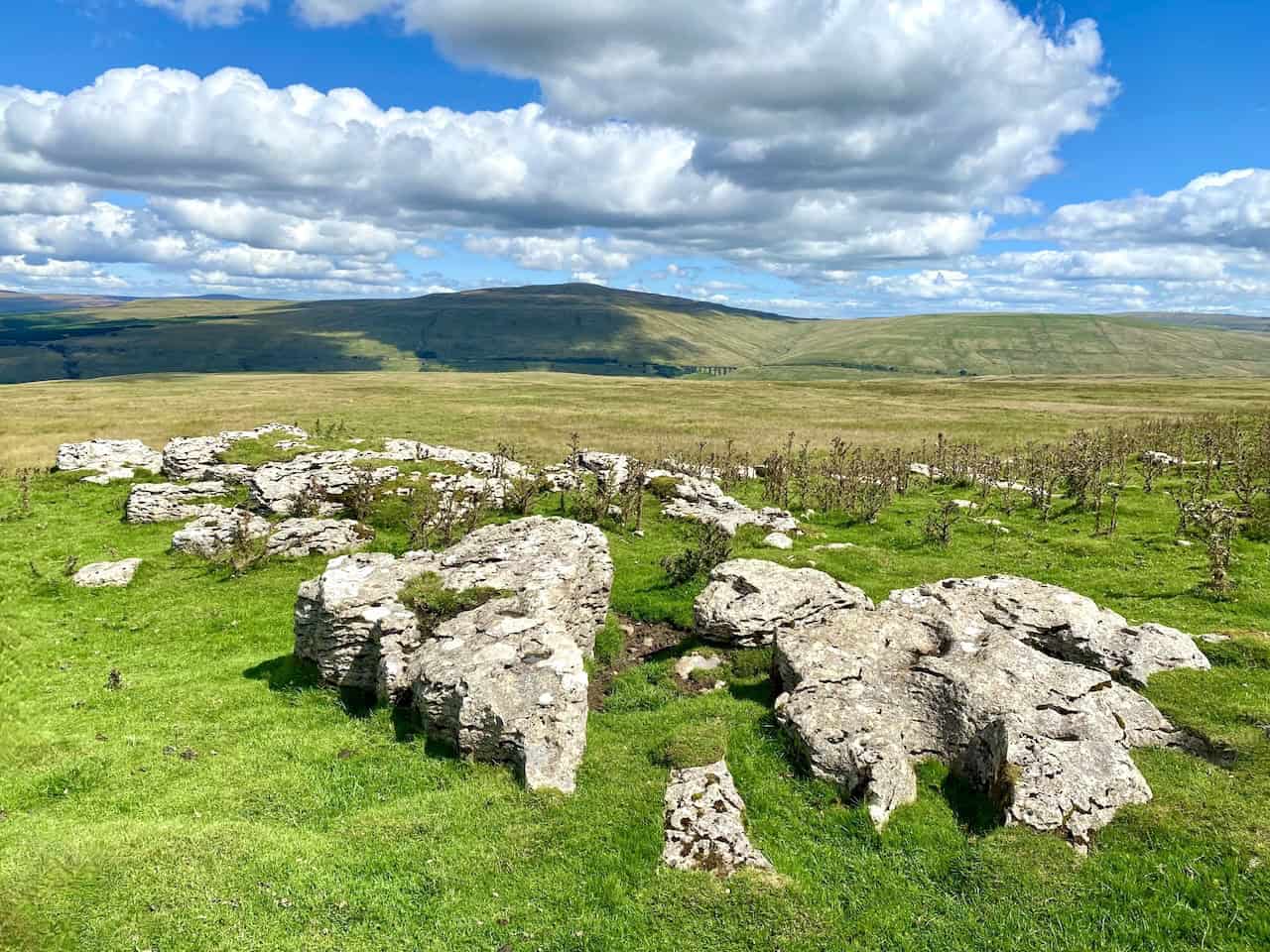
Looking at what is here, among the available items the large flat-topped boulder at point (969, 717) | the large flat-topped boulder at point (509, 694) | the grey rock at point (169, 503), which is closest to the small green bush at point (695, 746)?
the large flat-topped boulder at point (969, 717)

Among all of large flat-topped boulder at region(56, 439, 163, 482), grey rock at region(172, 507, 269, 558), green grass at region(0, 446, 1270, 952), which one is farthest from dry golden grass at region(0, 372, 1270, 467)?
green grass at region(0, 446, 1270, 952)

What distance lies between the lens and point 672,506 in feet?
A: 112

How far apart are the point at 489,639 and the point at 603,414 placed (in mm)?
74497

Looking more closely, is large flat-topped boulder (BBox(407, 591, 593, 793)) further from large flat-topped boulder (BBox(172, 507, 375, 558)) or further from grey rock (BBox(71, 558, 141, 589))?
grey rock (BBox(71, 558, 141, 589))

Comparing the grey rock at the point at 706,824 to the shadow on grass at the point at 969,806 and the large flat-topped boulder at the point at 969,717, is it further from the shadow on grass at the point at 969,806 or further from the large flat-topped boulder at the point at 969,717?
the shadow on grass at the point at 969,806

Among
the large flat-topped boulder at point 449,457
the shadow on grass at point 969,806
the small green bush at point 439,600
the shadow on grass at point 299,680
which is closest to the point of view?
the shadow on grass at point 969,806

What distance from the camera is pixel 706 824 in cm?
1191

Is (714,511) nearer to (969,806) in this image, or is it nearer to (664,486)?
(664,486)

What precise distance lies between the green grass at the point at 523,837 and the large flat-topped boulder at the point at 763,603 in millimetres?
871

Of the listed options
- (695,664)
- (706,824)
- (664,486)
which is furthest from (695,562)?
(706,824)

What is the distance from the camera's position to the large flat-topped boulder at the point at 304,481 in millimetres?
32594

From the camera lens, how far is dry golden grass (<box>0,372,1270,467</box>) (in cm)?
6347

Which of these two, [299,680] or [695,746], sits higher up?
[695,746]

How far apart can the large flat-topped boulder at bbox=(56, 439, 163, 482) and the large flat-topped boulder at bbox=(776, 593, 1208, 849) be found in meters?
42.5
